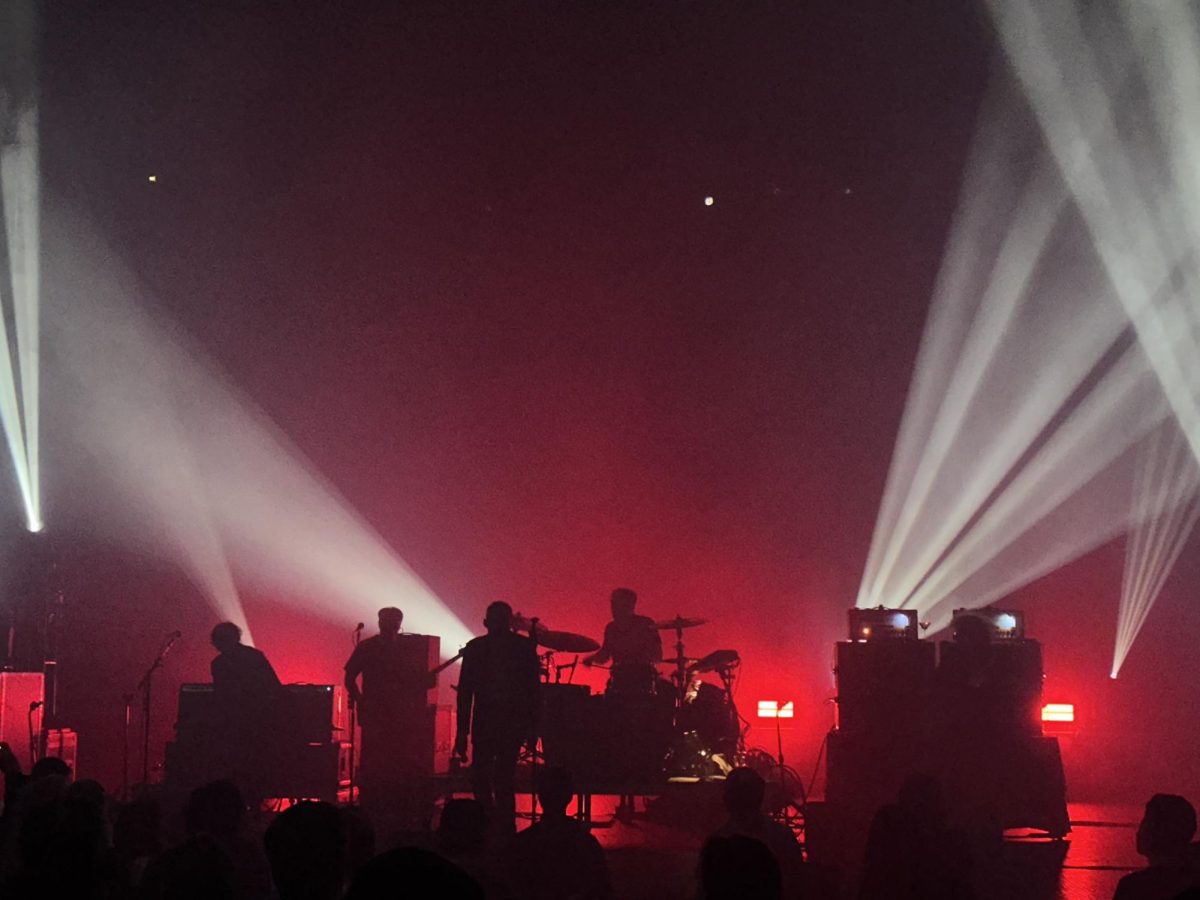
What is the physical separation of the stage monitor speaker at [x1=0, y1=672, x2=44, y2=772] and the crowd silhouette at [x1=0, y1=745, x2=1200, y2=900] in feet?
Answer: 13.2

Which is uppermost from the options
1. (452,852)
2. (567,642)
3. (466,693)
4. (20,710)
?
(567,642)

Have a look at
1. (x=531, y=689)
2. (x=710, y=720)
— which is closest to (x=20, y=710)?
(x=531, y=689)

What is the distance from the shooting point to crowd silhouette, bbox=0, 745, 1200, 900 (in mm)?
2756

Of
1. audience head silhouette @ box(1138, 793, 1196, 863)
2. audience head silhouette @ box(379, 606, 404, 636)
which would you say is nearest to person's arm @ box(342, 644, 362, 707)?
audience head silhouette @ box(379, 606, 404, 636)

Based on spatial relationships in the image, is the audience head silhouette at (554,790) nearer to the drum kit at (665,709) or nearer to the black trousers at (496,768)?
the black trousers at (496,768)

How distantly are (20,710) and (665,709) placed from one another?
5050mm

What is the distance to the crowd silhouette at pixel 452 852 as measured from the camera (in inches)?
108

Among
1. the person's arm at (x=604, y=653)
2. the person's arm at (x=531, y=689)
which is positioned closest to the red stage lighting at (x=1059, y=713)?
the person's arm at (x=604, y=653)

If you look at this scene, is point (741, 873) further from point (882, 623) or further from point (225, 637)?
point (882, 623)

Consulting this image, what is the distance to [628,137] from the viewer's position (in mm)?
11992

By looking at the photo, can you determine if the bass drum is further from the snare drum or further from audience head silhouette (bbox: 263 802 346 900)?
audience head silhouette (bbox: 263 802 346 900)

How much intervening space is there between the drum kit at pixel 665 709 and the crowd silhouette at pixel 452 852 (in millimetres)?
3231

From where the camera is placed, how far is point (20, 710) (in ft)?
31.3

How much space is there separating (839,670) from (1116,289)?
17.5 feet
